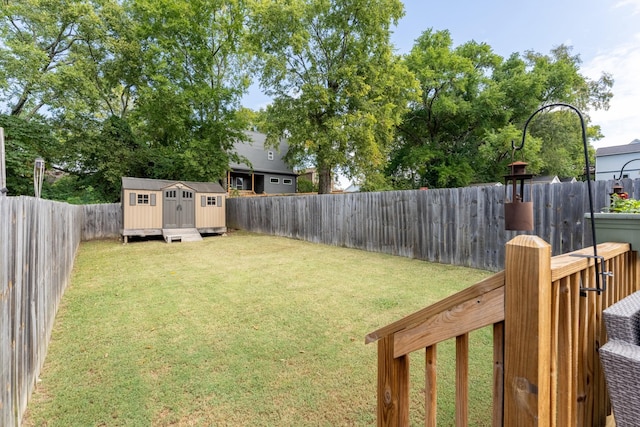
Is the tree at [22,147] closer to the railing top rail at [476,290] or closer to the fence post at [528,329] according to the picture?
the railing top rail at [476,290]

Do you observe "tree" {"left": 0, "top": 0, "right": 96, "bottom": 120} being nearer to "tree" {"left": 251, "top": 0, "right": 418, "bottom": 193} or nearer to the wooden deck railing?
"tree" {"left": 251, "top": 0, "right": 418, "bottom": 193}

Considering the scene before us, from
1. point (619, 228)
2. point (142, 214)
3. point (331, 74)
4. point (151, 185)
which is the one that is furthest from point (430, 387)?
point (331, 74)

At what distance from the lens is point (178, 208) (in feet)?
37.3

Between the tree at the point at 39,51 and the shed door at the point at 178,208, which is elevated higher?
the tree at the point at 39,51

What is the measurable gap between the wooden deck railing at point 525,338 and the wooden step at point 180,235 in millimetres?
10612

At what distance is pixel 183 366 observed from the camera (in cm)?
246

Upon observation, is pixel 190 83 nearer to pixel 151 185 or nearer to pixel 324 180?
pixel 151 185

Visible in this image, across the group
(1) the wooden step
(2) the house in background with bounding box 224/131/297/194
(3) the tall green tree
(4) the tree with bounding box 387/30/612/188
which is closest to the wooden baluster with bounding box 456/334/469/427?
(1) the wooden step

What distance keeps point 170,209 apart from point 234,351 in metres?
9.90

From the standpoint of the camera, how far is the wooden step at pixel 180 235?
1051cm

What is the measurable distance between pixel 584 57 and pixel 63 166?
31304mm

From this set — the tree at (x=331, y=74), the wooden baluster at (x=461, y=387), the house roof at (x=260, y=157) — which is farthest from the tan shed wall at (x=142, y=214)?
the wooden baluster at (x=461, y=387)

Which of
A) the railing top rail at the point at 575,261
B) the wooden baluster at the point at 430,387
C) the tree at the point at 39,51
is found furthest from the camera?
the tree at the point at 39,51

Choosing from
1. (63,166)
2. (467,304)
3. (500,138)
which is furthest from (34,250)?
(500,138)
